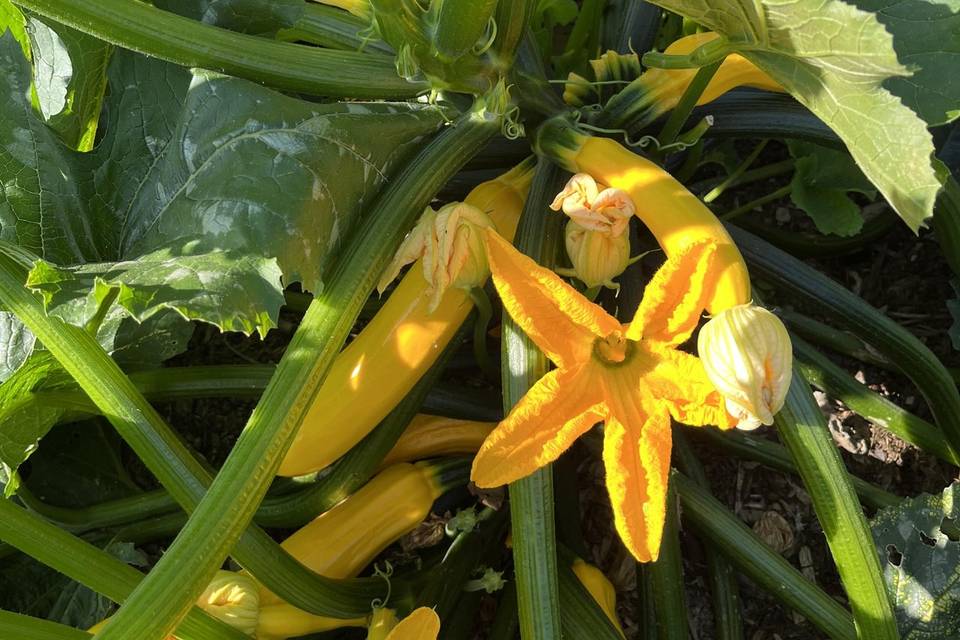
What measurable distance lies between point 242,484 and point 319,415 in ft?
1.32

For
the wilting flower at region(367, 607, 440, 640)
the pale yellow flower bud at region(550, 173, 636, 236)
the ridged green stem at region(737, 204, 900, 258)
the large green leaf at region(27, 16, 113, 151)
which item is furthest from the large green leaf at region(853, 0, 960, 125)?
the large green leaf at region(27, 16, 113, 151)

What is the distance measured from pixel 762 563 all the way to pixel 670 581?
17cm

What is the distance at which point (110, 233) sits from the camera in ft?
5.36

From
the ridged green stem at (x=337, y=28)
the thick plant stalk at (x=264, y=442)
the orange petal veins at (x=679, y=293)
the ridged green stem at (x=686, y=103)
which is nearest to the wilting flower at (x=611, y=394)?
the orange petal veins at (x=679, y=293)

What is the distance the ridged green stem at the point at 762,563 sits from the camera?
1586 millimetres

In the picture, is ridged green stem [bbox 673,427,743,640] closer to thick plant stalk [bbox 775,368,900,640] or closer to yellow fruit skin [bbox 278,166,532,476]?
thick plant stalk [bbox 775,368,900,640]

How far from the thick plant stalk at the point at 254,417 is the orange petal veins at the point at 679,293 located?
40cm

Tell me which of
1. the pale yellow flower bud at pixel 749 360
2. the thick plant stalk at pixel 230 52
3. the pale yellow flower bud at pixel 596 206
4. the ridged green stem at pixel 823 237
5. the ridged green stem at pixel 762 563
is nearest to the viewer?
the pale yellow flower bud at pixel 749 360

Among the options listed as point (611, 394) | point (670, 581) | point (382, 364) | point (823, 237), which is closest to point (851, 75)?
point (611, 394)

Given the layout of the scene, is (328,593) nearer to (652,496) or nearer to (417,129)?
(652,496)

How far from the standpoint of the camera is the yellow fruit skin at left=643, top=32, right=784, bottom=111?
64.9 inches

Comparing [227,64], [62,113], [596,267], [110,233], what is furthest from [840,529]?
[62,113]

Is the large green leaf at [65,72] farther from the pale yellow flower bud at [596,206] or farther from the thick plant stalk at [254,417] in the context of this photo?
the pale yellow flower bud at [596,206]

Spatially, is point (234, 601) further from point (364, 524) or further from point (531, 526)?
point (531, 526)
